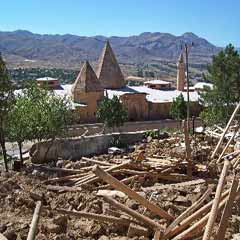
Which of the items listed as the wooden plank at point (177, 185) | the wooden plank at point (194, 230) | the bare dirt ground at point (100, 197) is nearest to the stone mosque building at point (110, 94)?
the bare dirt ground at point (100, 197)

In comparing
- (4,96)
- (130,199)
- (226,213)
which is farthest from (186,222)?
(4,96)

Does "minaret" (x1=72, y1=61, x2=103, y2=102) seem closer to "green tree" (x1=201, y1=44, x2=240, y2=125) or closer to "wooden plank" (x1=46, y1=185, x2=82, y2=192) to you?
"green tree" (x1=201, y1=44, x2=240, y2=125)

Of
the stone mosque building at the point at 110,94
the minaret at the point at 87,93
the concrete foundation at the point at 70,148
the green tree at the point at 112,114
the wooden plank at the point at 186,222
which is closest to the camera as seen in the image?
the wooden plank at the point at 186,222

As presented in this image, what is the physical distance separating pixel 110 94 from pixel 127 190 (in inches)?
1282

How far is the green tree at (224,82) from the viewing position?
30234 mm

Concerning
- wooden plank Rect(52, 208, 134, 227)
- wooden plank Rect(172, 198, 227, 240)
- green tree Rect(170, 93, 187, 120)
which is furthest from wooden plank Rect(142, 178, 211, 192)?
green tree Rect(170, 93, 187, 120)

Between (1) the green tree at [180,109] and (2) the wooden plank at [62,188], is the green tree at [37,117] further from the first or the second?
(1) the green tree at [180,109]

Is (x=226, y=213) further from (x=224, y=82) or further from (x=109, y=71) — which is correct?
(x=109, y=71)

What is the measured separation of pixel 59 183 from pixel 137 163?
2460 mm

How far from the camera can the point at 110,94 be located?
41.4 meters

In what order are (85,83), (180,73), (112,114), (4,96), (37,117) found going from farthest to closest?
(180,73) → (85,83) → (112,114) → (37,117) → (4,96)

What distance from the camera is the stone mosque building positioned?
38906 mm

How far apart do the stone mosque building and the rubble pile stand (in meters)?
20.5

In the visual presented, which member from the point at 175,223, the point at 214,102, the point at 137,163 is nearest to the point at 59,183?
the point at 137,163
